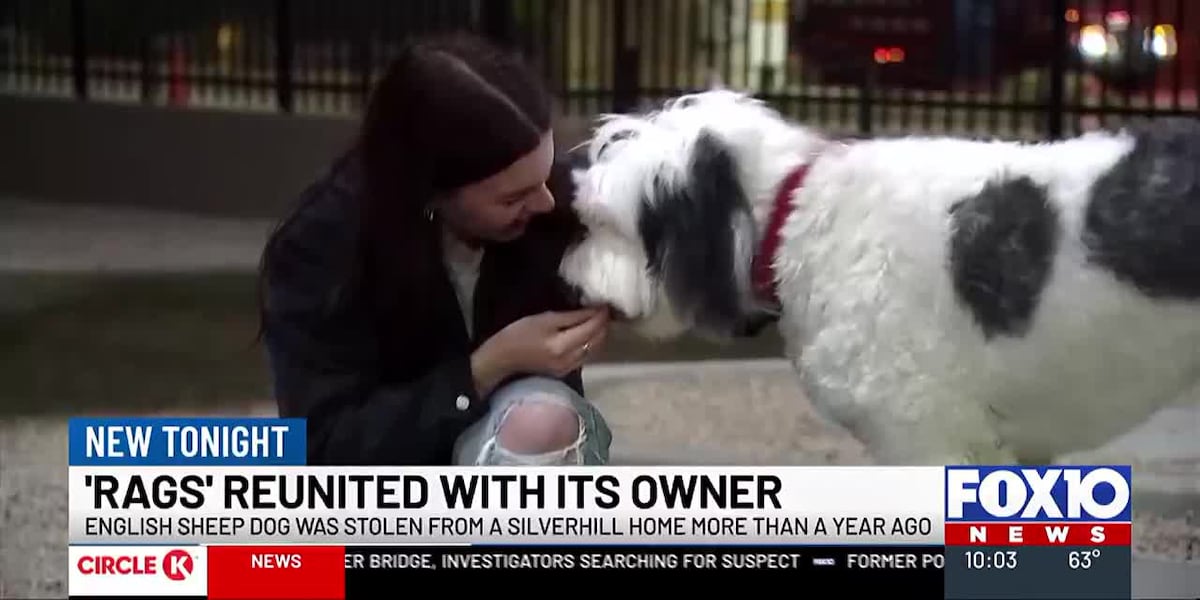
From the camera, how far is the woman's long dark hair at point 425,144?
1499 millimetres

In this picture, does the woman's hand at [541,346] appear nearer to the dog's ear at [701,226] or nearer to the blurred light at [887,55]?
the dog's ear at [701,226]

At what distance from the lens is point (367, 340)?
157 cm

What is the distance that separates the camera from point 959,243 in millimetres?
1437

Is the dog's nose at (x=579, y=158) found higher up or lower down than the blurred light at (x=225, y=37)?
lower down

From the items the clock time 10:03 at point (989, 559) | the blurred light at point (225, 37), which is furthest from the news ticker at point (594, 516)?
the blurred light at point (225, 37)

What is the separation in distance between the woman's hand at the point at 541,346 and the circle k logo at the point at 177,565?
346 millimetres

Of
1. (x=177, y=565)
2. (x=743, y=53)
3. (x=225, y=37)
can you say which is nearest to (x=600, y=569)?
(x=177, y=565)

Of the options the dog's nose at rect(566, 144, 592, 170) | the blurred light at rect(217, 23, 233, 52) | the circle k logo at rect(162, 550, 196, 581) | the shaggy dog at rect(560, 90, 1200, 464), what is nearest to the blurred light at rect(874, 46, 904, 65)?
the shaggy dog at rect(560, 90, 1200, 464)

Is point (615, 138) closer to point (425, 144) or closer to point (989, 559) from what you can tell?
point (425, 144)

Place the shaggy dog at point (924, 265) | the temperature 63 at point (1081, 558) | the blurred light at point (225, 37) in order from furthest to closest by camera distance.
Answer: the blurred light at point (225, 37), the temperature 63 at point (1081, 558), the shaggy dog at point (924, 265)

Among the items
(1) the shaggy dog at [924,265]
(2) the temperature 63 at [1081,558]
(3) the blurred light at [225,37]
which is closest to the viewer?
(1) the shaggy dog at [924,265]

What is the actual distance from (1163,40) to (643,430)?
0.68 metres

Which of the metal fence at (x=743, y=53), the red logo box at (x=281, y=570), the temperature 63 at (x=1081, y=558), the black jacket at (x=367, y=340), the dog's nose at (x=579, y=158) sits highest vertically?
the metal fence at (x=743, y=53)

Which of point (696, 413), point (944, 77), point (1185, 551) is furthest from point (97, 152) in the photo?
point (1185, 551)
